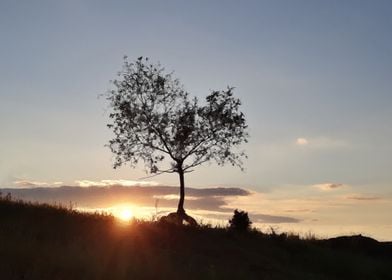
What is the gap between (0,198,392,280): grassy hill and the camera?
2005 cm

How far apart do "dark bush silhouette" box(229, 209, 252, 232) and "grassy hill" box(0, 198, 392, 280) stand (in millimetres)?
750

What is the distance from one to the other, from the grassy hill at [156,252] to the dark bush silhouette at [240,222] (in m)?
0.75

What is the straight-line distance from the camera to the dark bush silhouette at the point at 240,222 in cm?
3970

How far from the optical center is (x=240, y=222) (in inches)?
1588

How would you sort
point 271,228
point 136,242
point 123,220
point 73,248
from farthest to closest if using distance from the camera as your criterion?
point 271,228
point 123,220
point 136,242
point 73,248

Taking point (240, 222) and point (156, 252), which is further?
point (240, 222)

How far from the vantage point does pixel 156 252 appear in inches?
1094

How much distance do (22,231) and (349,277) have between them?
1820 centimetres

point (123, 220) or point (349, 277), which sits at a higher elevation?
point (123, 220)

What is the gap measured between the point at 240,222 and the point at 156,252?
13.4m

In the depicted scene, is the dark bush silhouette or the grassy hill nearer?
the grassy hill

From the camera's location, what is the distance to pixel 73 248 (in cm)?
2266

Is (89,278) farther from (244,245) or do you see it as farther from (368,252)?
(368,252)

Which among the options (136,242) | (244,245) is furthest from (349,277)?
(136,242)
